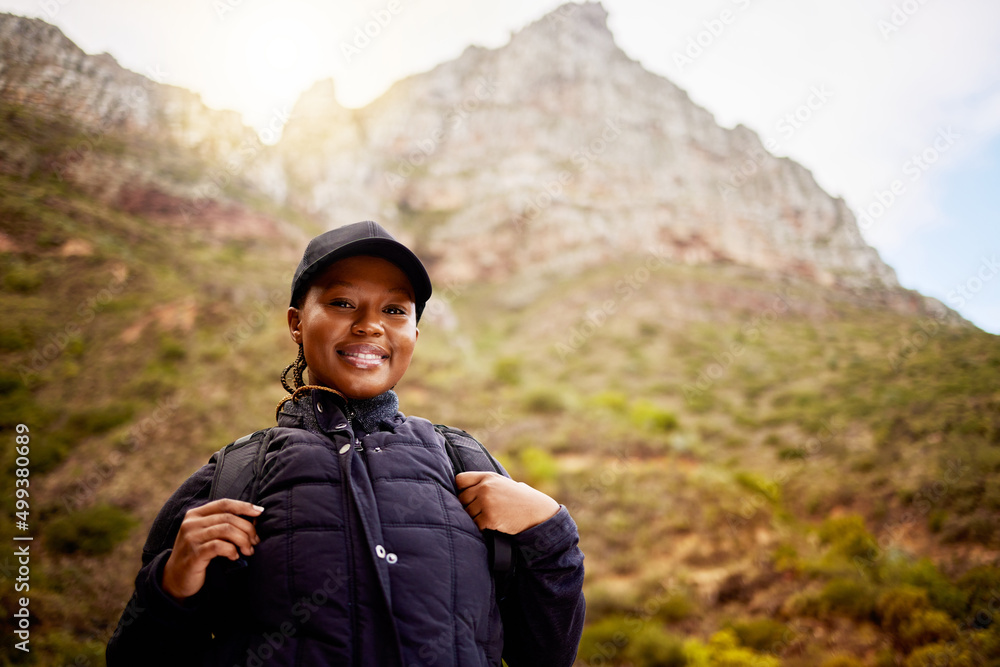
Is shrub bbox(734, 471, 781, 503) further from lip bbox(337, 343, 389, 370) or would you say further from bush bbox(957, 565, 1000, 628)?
lip bbox(337, 343, 389, 370)

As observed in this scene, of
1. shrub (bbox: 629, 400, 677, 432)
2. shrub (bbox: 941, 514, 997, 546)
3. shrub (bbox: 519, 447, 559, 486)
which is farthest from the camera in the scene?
shrub (bbox: 629, 400, 677, 432)

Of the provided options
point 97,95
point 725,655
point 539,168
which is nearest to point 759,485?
point 725,655

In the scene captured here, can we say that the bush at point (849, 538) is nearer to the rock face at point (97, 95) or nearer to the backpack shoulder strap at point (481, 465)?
the backpack shoulder strap at point (481, 465)

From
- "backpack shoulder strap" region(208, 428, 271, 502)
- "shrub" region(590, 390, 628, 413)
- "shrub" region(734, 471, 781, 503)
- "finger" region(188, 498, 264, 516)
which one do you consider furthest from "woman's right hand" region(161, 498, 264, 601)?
"shrub" region(590, 390, 628, 413)

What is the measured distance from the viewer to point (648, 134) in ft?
192

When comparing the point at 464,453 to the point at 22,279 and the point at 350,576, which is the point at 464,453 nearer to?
the point at 350,576

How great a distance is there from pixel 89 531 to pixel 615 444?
1176 cm

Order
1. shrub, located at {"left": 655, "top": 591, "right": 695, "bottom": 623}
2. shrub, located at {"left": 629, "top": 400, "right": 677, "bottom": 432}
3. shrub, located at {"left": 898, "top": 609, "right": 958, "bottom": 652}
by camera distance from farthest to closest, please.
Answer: shrub, located at {"left": 629, "top": 400, "right": 677, "bottom": 432} < shrub, located at {"left": 655, "top": 591, "right": 695, "bottom": 623} < shrub, located at {"left": 898, "top": 609, "right": 958, "bottom": 652}

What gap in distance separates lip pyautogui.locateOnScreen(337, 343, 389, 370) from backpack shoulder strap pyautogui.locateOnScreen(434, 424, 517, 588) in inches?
14.1

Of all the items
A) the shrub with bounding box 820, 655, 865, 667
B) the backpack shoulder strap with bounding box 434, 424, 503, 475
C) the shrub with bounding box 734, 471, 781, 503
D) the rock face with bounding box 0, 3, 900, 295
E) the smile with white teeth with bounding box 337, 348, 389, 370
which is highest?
the rock face with bounding box 0, 3, 900, 295

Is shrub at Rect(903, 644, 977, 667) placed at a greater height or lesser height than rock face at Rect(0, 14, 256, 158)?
lesser

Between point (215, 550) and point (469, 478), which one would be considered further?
point (469, 478)

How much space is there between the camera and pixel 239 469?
4.69 feet

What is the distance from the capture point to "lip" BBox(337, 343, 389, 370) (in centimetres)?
158
